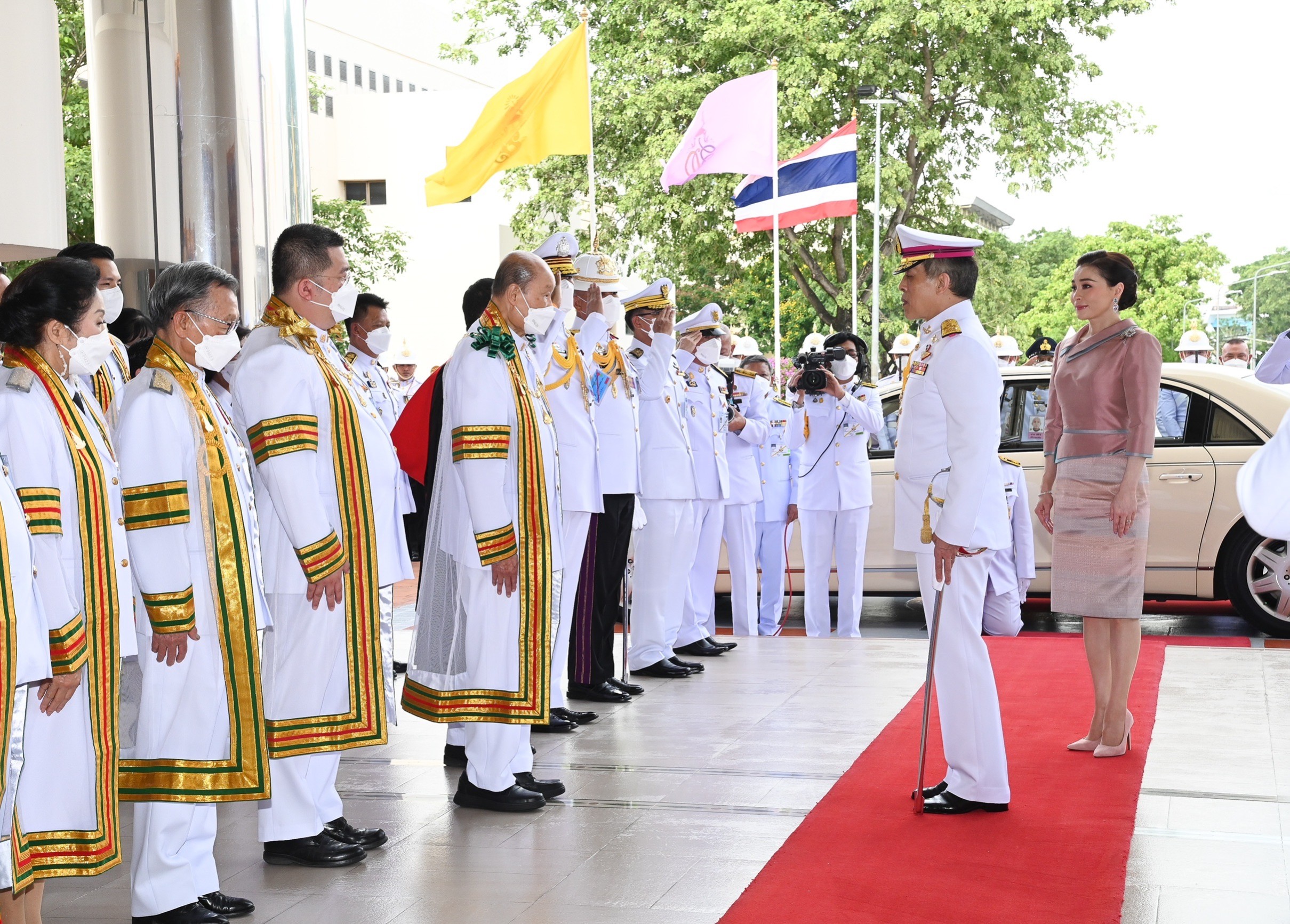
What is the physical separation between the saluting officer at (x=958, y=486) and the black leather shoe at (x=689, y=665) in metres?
2.83

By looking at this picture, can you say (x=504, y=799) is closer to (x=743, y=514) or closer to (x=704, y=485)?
(x=704, y=485)

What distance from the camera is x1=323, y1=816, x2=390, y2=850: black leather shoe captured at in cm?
463

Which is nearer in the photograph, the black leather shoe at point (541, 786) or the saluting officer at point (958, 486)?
the saluting officer at point (958, 486)

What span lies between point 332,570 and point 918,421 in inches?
82.6

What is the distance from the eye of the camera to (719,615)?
36.6 ft

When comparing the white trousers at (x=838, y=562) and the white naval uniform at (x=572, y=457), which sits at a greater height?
the white naval uniform at (x=572, y=457)

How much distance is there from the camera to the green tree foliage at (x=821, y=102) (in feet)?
73.5

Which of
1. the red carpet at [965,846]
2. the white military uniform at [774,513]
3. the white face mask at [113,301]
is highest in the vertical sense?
the white face mask at [113,301]

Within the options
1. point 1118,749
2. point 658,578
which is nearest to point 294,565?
point 1118,749

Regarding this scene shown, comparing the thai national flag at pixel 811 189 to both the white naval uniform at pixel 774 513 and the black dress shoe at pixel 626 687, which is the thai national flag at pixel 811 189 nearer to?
the white naval uniform at pixel 774 513

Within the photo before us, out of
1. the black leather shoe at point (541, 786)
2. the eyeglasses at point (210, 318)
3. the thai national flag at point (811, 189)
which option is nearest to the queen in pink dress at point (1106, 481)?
the black leather shoe at point (541, 786)

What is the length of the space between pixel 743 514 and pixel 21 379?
249 inches

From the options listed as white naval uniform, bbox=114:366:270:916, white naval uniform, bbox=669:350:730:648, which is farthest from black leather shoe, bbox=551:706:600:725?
white naval uniform, bbox=114:366:270:916

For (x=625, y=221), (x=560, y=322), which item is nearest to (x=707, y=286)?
(x=625, y=221)
